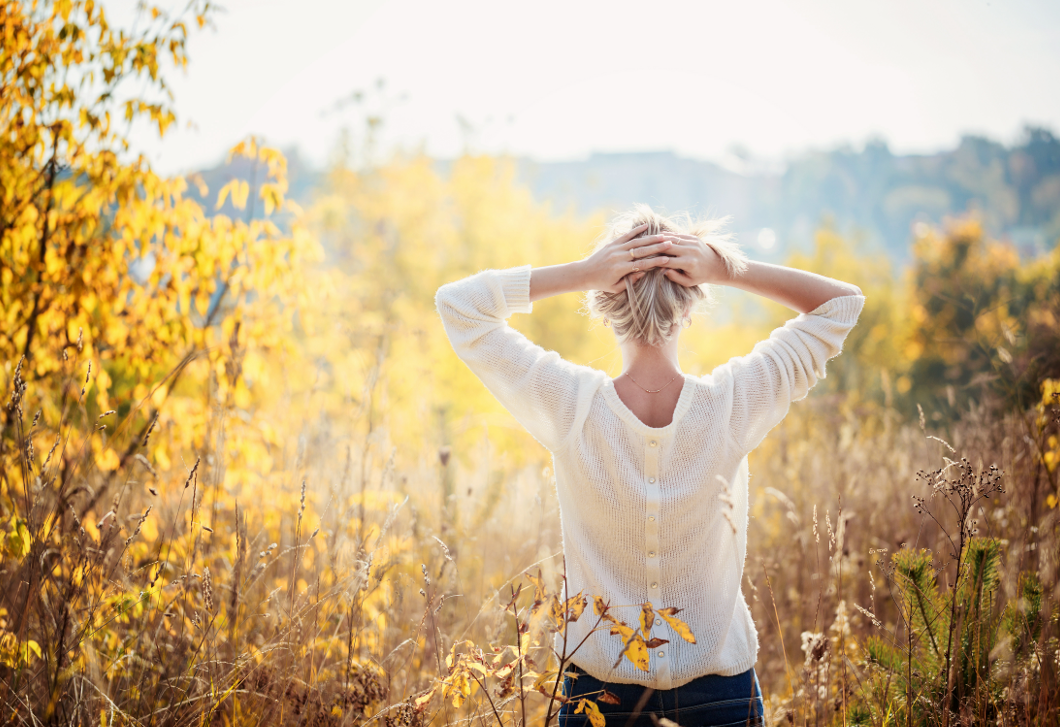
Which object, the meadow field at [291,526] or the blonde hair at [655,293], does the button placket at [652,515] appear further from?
the blonde hair at [655,293]

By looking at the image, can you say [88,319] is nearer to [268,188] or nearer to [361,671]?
[268,188]

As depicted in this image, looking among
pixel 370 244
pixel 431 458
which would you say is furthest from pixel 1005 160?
pixel 431 458

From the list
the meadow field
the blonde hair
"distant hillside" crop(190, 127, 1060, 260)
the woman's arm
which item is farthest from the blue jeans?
"distant hillside" crop(190, 127, 1060, 260)

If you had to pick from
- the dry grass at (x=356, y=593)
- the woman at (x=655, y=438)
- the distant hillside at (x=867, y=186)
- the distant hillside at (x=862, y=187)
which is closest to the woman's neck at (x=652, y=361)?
the woman at (x=655, y=438)

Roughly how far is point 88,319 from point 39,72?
972 millimetres

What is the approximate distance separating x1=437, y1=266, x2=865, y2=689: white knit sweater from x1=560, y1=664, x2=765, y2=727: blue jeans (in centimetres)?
4

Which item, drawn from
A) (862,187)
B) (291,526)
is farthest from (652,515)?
(862,187)

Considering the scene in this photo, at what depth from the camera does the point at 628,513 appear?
139cm

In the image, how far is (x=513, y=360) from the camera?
142 centimetres

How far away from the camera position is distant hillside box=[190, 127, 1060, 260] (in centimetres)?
9000

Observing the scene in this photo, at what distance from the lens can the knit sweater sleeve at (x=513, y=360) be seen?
4.58 ft

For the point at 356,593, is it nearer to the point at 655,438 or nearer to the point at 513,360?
the point at 513,360

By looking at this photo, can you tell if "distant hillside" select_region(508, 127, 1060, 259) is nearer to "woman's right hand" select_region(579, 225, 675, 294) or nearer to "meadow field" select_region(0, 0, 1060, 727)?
"meadow field" select_region(0, 0, 1060, 727)

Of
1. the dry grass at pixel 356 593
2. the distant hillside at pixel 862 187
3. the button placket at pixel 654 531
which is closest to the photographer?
the button placket at pixel 654 531
